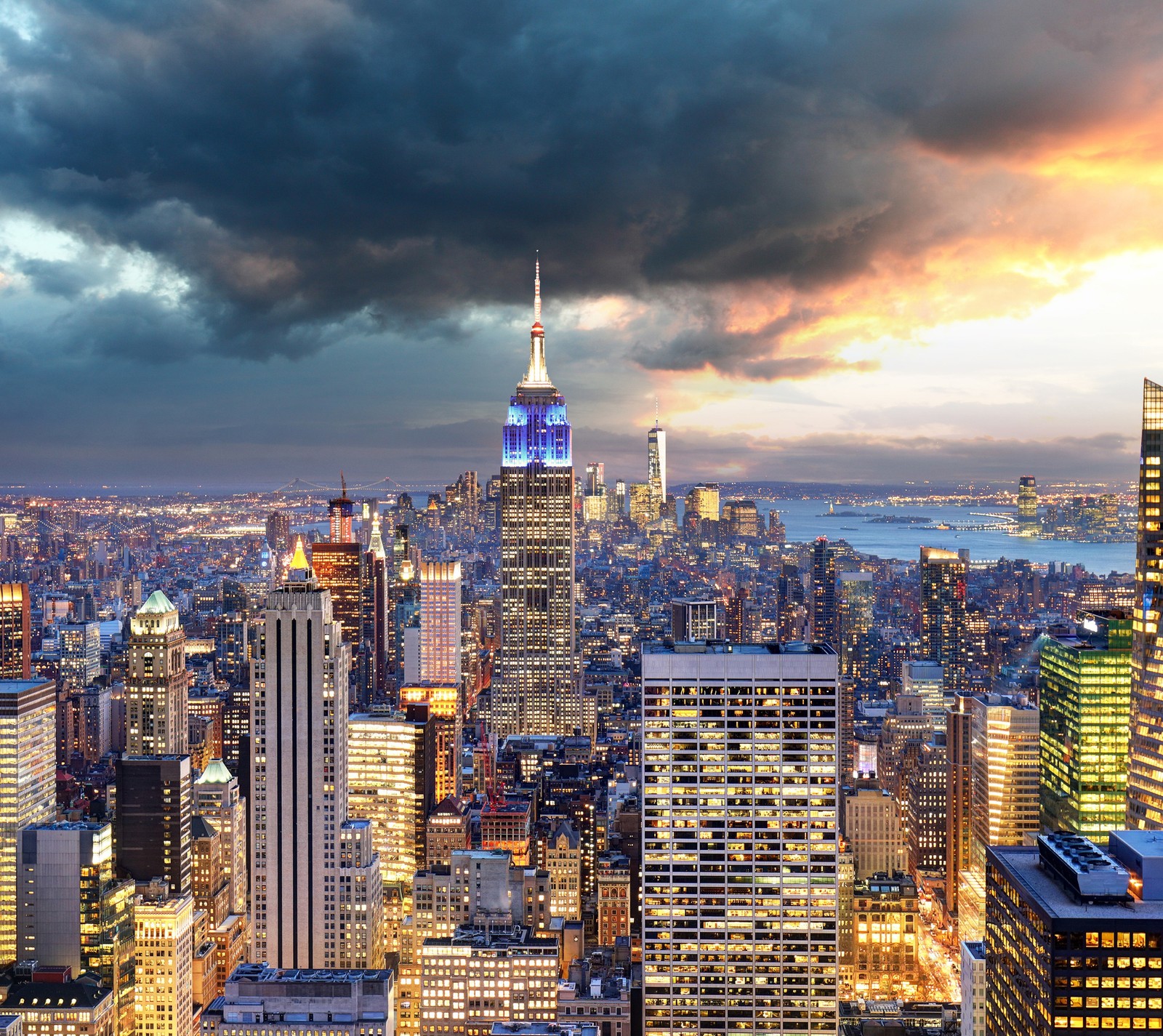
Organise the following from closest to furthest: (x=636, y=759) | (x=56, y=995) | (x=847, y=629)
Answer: (x=56, y=995)
(x=636, y=759)
(x=847, y=629)

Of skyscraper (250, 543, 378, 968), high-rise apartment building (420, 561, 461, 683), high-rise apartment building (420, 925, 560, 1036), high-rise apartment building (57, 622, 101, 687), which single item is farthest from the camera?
high-rise apartment building (420, 561, 461, 683)

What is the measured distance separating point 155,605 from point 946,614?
36505 mm

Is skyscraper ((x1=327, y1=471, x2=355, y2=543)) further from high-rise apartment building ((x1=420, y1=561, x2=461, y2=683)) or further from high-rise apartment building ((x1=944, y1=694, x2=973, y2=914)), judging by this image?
high-rise apartment building ((x1=944, y1=694, x2=973, y2=914))

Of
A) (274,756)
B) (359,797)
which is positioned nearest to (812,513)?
(359,797)

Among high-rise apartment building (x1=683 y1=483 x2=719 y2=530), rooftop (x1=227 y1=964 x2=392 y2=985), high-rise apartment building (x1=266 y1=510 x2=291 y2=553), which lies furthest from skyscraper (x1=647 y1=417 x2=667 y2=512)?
rooftop (x1=227 y1=964 x2=392 y2=985)

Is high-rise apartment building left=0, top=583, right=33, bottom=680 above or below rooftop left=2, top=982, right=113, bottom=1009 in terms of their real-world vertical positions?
above

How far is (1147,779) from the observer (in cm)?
3020

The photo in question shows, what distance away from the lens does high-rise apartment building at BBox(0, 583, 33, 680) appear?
61812mm

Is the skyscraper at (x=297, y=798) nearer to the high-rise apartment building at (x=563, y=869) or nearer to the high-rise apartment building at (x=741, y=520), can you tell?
the high-rise apartment building at (x=563, y=869)

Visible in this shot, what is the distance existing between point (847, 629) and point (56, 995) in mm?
46719

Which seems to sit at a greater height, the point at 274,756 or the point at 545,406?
the point at 545,406

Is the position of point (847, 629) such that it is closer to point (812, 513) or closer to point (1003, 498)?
point (812, 513)

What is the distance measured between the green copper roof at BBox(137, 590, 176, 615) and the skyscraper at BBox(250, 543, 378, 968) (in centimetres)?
2220

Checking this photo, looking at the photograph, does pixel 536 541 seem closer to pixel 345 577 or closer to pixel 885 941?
pixel 345 577
